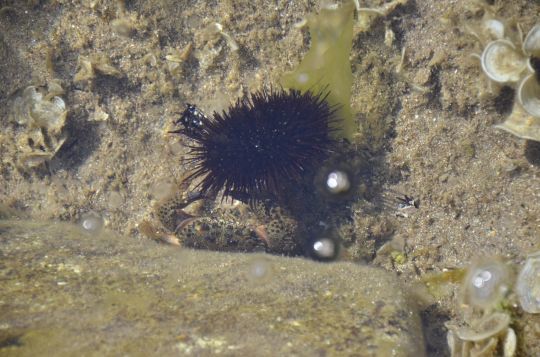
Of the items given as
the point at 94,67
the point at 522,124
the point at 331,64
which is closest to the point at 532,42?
the point at 522,124

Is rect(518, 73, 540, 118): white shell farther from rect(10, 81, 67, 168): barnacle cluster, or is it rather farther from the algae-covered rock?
rect(10, 81, 67, 168): barnacle cluster

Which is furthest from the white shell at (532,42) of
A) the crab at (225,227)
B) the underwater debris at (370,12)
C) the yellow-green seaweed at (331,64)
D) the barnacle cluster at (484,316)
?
the crab at (225,227)

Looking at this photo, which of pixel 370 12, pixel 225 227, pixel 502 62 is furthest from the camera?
pixel 225 227

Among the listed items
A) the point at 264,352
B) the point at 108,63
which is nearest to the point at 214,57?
the point at 108,63

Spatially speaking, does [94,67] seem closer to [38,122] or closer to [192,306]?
[38,122]

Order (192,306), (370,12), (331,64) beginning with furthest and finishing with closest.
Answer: (331,64)
(370,12)
(192,306)

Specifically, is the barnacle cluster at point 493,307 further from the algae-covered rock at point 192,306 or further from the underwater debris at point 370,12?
the underwater debris at point 370,12

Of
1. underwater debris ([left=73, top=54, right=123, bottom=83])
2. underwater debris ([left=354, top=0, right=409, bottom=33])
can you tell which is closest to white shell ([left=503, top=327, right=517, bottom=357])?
underwater debris ([left=354, top=0, right=409, bottom=33])
